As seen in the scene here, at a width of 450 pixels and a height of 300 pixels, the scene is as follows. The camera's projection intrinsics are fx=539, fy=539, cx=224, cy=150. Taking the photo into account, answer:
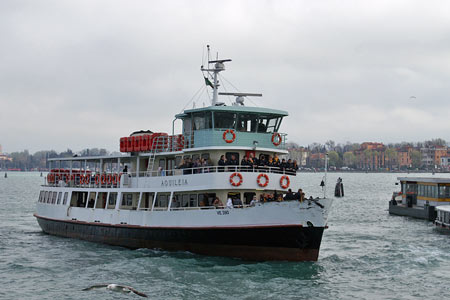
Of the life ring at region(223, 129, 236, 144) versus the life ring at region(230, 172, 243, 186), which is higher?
the life ring at region(223, 129, 236, 144)

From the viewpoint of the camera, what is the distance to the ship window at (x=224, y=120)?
28.6 m

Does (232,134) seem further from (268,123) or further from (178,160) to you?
(178,160)

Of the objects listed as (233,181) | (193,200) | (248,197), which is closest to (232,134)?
(233,181)

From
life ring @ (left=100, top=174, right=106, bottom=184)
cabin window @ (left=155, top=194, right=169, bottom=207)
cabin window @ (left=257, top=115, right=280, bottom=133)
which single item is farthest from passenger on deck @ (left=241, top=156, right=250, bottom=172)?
life ring @ (left=100, top=174, right=106, bottom=184)

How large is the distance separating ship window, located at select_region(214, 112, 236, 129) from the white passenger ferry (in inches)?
2.1

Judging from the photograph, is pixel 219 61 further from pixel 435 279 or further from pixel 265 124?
pixel 435 279

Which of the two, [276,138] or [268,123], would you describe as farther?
[268,123]

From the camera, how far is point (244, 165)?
2717cm

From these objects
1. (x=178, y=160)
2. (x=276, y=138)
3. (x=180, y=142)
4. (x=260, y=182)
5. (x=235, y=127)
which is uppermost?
(x=235, y=127)

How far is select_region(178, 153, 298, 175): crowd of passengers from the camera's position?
27078 mm

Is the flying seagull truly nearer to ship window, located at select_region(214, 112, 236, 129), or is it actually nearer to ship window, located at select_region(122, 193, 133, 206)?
ship window, located at select_region(214, 112, 236, 129)

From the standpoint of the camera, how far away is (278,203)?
2478 cm

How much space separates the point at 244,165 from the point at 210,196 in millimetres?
2520

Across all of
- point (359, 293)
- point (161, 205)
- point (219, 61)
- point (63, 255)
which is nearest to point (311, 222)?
point (359, 293)
